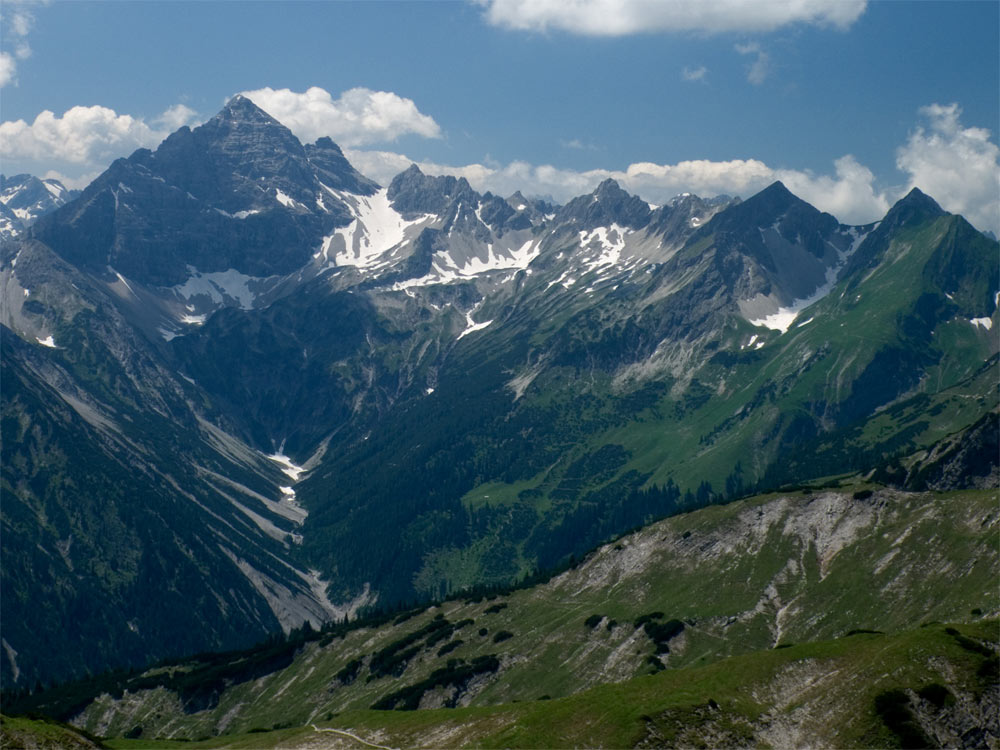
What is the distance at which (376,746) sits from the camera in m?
136

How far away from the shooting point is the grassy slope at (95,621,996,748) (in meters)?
107

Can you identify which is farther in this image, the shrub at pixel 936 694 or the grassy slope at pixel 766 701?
the grassy slope at pixel 766 701

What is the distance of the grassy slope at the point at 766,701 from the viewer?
107 meters

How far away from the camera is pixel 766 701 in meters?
114

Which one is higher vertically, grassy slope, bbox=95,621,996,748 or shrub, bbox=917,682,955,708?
grassy slope, bbox=95,621,996,748

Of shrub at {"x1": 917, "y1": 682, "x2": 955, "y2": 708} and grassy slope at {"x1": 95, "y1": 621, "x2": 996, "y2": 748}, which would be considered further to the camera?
grassy slope at {"x1": 95, "y1": 621, "x2": 996, "y2": 748}

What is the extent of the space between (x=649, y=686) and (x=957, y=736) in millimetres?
35285

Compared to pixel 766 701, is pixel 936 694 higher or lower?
lower

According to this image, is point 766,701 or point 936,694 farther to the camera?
point 766,701

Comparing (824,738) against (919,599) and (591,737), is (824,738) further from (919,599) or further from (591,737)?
(919,599)

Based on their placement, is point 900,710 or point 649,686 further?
point 649,686

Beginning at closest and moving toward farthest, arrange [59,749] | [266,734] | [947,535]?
[59,749] < [266,734] < [947,535]

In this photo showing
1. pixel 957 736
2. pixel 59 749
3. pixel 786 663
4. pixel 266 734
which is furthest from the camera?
pixel 266 734

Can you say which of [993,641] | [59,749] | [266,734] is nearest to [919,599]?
[993,641]
